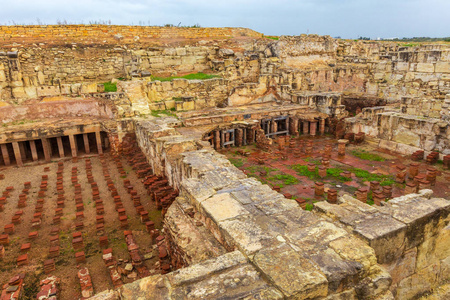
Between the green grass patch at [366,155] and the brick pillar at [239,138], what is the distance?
167 inches

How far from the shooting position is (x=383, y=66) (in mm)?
16922

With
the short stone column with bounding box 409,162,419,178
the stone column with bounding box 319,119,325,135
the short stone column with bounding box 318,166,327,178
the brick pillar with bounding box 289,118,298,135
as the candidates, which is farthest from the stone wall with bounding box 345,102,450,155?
the short stone column with bounding box 318,166,327,178

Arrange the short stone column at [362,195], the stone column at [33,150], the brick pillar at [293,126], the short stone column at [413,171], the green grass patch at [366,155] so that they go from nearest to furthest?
1. the short stone column at [362,195]
2. the short stone column at [413,171]
3. the green grass patch at [366,155]
4. the stone column at [33,150]
5. the brick pillar at [293,126]

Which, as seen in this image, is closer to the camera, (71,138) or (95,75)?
(71,138)

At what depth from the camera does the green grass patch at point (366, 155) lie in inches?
428

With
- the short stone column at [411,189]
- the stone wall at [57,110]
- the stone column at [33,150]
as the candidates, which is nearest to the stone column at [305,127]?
the short stone column at [411,189]

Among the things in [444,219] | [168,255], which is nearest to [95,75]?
[168,255]

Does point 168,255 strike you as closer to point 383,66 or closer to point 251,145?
point 251,145

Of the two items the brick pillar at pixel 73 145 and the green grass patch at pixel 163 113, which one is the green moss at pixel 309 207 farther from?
the brick pillar at pixel 73 145

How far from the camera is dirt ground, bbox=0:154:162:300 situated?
5930 millimetres

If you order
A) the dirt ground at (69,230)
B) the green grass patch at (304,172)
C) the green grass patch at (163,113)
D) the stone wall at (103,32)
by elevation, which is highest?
the stone wall at (103,32)

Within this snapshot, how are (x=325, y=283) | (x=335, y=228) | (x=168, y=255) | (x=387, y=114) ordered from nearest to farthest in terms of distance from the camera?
1. (x=325, y=283)
2. (x=335, y=228)
3. (x=168, y=255)
4. (x=387, y=114)

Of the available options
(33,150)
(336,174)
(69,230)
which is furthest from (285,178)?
(33,150)

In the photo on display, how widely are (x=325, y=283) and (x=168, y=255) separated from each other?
140 inches
